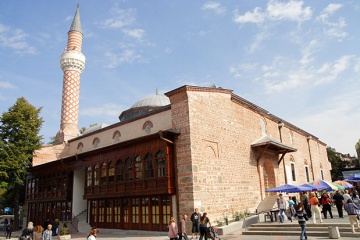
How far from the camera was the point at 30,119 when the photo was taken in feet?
68.9

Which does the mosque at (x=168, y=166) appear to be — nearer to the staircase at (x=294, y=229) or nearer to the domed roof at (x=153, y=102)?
the domed roof at (x=153, y=102)

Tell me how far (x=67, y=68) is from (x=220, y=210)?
21.4 meters

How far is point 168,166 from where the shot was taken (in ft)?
42.0

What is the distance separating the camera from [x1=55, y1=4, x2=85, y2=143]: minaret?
84.7 ft

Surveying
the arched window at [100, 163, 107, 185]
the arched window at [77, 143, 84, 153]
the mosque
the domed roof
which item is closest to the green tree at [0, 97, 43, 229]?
the mosque

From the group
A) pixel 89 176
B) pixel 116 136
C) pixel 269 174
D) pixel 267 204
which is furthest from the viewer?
pixel 269 174

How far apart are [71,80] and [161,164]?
1810 centimetres

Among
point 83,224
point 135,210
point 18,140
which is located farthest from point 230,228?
point 18,140

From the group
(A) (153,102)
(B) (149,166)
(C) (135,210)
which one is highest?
(A) (153,102)

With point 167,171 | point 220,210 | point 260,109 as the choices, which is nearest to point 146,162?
point 167,171

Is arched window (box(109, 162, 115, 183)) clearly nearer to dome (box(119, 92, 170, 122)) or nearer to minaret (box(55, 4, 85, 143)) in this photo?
dome (box(119, 92, 170, 122))

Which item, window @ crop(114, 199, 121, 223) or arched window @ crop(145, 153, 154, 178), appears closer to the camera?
arched window @ crop(145, 153, 154, 178)

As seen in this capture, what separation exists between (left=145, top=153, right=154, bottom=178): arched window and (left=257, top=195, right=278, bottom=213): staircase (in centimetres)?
659

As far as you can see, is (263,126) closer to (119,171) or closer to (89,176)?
(119,171)
